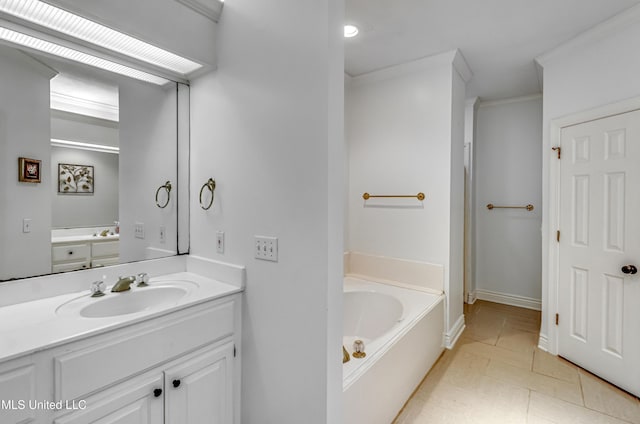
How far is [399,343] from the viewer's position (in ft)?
6.07

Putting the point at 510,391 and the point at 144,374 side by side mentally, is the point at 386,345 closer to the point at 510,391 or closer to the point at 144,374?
the point at 510,391

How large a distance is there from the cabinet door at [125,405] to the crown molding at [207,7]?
1756mm

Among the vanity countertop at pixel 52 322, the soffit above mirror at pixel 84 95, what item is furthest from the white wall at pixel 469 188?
the soffit above mirror at pixel 84 95

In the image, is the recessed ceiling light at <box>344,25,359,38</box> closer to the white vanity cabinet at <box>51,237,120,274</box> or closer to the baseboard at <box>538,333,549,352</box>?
the white vanity cabinet at <box>51,237,120,274</box>

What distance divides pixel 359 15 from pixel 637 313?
9.03 feet

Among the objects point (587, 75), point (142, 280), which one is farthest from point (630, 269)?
point (142, 280)

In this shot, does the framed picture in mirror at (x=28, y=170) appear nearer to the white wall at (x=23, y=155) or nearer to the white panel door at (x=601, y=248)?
the white wall at (x=23, y=155)

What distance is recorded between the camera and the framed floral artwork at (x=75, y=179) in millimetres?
1467

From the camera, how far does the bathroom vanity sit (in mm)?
962

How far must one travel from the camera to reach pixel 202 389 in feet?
4.56

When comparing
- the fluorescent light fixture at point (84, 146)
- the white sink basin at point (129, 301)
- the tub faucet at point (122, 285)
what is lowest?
the white sink basin at point (129, 301)

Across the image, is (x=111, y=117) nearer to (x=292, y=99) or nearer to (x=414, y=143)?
(x=292, y=99)

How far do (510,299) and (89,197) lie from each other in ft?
14.4

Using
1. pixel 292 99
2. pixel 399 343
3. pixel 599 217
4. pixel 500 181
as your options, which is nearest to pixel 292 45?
pixel 292 99
